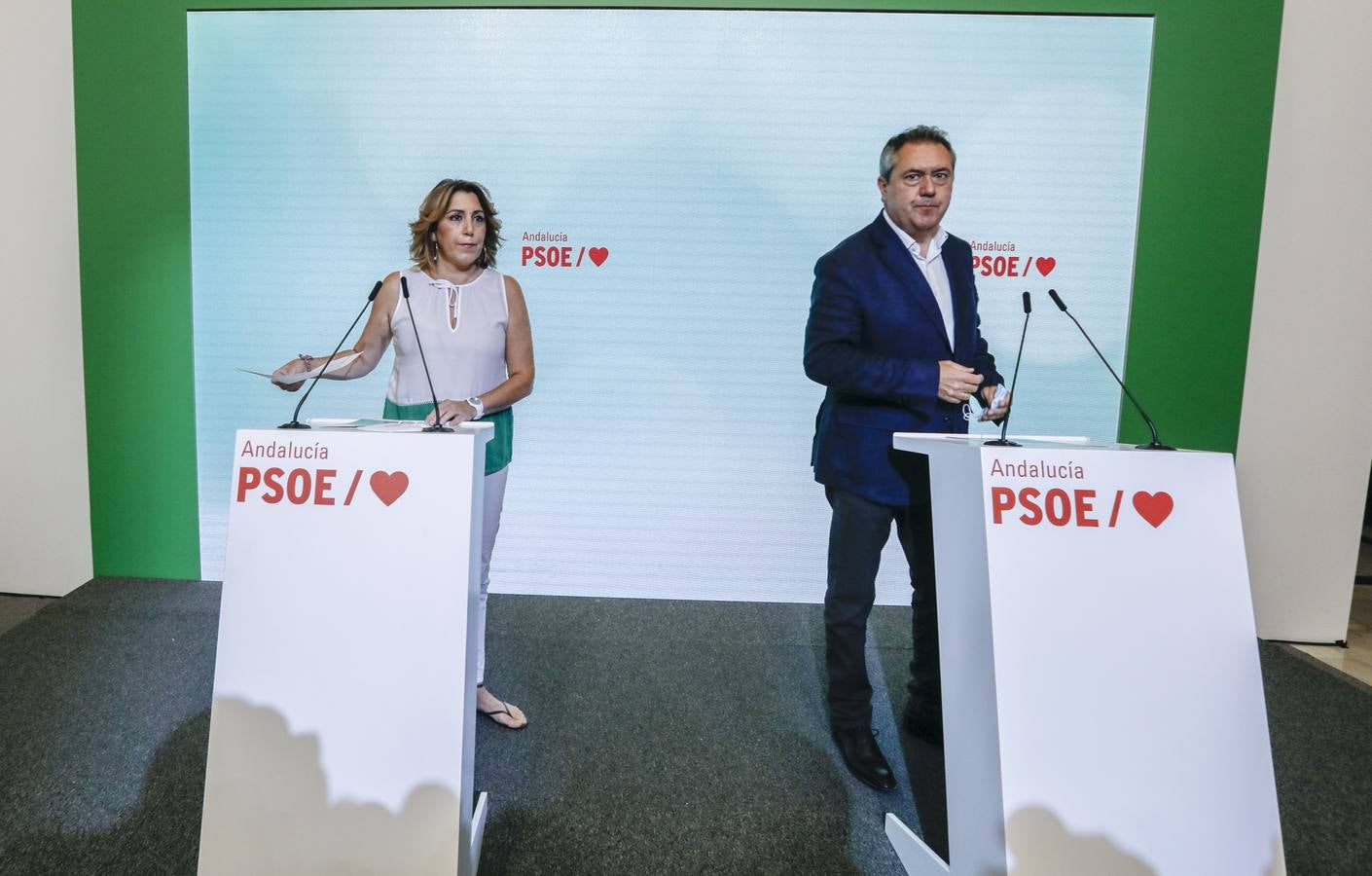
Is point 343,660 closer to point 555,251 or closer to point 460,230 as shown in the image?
point 460,230

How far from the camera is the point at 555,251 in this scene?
10.6ft

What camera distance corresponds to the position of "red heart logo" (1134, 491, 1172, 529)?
4.76 feet

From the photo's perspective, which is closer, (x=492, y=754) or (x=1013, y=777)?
(x=1013, y=777)

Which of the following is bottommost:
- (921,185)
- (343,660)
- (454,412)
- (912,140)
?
(343,660)

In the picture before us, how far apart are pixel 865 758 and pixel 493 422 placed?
4.63 feet

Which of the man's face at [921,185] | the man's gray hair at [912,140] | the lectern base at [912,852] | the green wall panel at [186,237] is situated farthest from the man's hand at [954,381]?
the green wall panel at [186,237]

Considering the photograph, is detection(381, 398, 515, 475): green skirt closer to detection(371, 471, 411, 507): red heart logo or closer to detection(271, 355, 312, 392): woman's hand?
detection(271, 355, 312, 392): woman's hand

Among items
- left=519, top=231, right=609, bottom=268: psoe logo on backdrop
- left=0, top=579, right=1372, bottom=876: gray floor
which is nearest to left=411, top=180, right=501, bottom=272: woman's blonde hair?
left=519, top=231, right=609, bottom=268: psoe logo on backdrop

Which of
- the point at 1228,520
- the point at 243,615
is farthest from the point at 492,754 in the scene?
the point at 1228,520

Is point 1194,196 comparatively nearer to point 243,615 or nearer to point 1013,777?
point 1013,777

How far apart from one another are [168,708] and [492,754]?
3.55 ft

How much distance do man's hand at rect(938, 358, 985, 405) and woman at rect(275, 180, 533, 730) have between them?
47.9 inches

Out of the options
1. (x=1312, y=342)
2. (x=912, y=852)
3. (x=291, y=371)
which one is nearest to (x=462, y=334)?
(x=291, y=371)

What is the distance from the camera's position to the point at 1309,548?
3.20 meters
